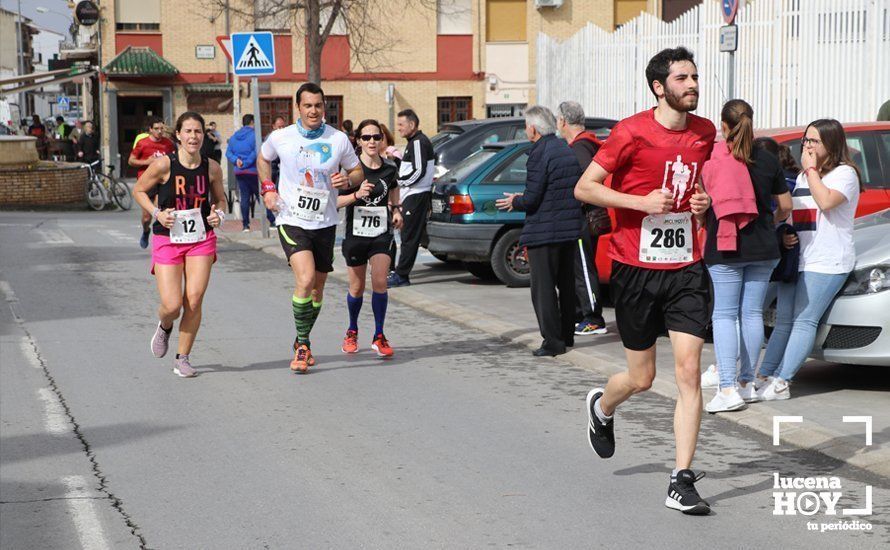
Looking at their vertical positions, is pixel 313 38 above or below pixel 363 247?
above

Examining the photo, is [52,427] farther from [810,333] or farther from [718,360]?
[810,333]

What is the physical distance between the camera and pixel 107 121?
142 feet

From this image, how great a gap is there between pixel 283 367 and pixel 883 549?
217 inches

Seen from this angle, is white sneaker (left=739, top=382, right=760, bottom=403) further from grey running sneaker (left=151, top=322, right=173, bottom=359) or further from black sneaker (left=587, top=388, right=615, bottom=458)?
grey running sneaker (left=151, top=322, right=173, bottom=359)

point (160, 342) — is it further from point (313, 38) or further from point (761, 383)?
point (313, 38)

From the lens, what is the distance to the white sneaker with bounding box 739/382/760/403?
8.38 meters

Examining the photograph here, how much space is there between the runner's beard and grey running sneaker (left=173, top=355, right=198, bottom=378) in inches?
189

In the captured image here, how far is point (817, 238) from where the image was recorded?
840 cm

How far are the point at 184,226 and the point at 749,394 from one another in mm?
4089

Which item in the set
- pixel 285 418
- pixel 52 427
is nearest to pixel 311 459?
pixel 285 418

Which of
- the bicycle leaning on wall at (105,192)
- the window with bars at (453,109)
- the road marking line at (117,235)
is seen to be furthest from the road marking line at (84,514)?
the window with bars at (453,109)

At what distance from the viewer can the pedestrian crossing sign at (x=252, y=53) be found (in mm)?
19203

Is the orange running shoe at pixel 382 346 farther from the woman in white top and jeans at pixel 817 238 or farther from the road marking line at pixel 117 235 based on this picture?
the road marking line at pixel 117 235

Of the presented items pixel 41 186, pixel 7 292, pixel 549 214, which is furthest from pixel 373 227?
pixel 41 186
